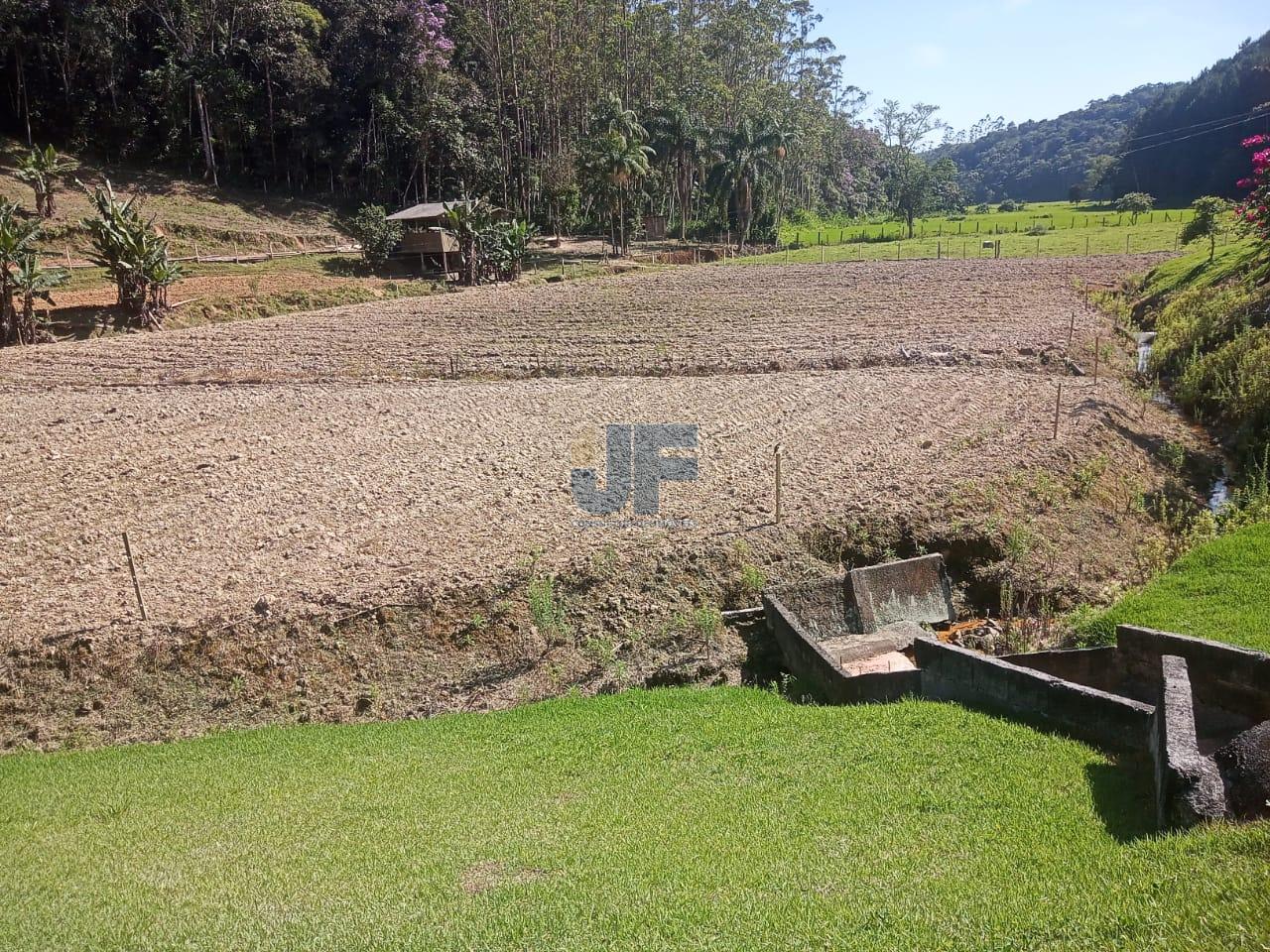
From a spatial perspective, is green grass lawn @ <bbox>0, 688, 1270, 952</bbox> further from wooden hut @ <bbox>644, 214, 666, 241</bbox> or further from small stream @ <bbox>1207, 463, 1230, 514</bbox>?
wooden hut @ <bbox>644, 214, 666, 241</bbox>

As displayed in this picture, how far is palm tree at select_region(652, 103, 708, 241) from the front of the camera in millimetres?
55656

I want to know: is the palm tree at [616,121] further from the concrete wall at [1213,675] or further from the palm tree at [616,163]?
the concrete wall at [1213,675]

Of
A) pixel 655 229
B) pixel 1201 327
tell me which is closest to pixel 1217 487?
pixel 1201 327

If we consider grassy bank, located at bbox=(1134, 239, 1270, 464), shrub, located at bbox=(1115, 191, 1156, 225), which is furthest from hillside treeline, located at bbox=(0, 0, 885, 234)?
grassy bank, located at bbox=(1134, 239, 1270, 464)

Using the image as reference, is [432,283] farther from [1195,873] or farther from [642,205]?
[1195,873]

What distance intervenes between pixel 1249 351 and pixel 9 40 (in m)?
52.3

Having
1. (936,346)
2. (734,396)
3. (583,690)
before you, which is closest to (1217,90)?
(936,346)

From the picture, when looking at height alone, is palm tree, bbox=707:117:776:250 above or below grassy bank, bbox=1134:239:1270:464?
above

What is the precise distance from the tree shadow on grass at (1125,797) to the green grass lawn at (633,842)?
0.03 m

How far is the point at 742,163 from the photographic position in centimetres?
5481

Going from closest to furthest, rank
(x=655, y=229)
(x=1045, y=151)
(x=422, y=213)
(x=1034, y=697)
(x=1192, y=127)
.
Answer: (x=1034, y=697), (x=422, y=213), (x=655, y=229), (x=1192, y=127), (x=1045, y=151)

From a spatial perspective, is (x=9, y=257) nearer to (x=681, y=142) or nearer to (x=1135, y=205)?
(x=681, y=142)

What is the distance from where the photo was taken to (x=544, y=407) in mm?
20359

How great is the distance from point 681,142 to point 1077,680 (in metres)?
53.0
